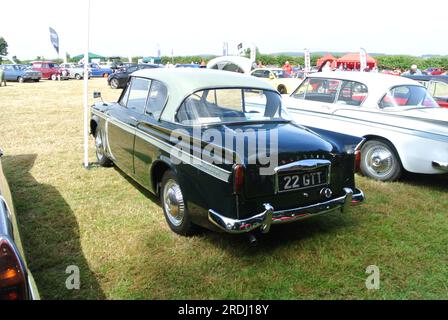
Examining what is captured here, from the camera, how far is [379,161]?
5805mm

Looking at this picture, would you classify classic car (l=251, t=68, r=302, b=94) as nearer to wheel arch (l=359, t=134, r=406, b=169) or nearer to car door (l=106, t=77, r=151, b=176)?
wheel arch (l=359, t=134, r=406, b=169)

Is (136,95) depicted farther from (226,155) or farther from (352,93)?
(352,93)

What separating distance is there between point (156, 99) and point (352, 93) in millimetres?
3565

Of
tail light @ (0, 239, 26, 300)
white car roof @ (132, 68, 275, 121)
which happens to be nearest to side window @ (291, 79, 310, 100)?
white car roof @ (132, 68, 275, 121)

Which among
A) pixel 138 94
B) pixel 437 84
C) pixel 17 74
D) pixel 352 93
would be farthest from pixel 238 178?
pixel 17 74

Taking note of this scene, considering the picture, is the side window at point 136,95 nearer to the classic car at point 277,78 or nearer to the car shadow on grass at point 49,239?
the car shadow on grass at point 49,239

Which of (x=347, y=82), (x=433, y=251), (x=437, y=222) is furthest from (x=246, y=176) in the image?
(x=347, y=82)

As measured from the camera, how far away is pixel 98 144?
19.7 ft

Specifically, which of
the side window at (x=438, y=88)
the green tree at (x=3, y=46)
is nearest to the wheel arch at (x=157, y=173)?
the side window at (x=438, y=88)

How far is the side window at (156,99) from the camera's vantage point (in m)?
4.22

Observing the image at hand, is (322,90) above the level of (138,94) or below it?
above

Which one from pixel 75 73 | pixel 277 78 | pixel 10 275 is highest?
pixel 75 73
